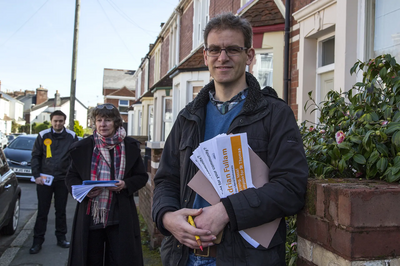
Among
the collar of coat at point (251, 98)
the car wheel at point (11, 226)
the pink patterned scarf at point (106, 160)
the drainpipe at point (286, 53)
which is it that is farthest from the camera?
the drainpipe at point (286, 53)

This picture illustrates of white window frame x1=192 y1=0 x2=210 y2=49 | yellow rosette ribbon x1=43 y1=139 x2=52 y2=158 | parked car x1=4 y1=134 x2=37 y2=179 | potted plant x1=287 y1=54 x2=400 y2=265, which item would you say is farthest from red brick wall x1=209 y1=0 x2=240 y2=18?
potted plant x1=287 y1=54 x2=400 y2=265

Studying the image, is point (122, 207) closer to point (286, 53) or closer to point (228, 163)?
point (228, 163)

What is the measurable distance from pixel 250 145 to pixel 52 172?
4.64 meters

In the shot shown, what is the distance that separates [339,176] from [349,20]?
12.0 ft

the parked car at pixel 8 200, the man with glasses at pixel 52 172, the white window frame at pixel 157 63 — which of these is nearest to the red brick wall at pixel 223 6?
the man with glasses at pixel 52 172

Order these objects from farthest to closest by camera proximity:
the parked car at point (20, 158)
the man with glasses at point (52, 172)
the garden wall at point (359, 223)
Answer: the parked car at point (20, 158), the man with glasses at point (52, 172), the garden wall at point (359, 223)

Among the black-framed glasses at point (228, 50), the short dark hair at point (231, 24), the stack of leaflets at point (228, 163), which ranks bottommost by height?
the stack of leaflets at point (228, 163)

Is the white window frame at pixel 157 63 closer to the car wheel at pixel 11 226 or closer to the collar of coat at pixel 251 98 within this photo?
the car wheel at pixel 11 226

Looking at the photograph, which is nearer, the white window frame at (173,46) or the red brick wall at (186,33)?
the red brick wall at (186,33)

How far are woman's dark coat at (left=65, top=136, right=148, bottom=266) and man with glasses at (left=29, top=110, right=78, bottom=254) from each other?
1950 millimetres

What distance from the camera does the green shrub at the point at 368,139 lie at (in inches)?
69.2

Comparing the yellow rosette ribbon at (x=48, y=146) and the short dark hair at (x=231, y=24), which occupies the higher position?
the short dark hair at (x=231, y=24)

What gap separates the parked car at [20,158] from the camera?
1205 centimetres

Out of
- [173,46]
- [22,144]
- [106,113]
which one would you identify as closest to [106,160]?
[106,113]
